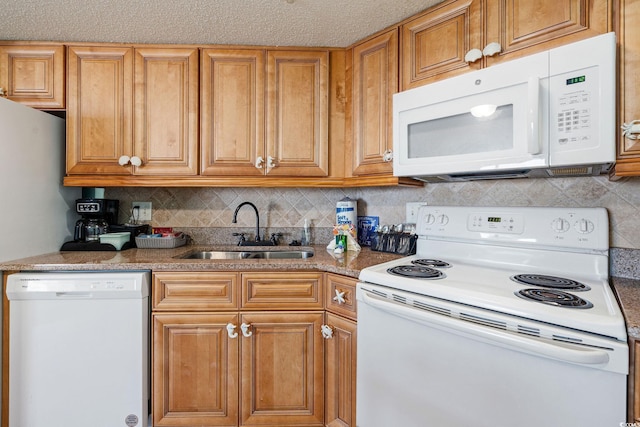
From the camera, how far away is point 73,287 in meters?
1.36

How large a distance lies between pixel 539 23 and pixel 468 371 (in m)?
1.30

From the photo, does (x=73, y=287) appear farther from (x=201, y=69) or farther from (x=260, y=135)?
(x=201, y=69)

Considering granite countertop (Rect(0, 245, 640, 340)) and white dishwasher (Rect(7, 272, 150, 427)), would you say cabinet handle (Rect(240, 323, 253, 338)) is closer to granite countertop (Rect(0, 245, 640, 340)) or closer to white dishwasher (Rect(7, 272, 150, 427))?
granite countertop (Rect(0, 245, 640, 340))

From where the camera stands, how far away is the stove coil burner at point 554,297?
0.84 meters

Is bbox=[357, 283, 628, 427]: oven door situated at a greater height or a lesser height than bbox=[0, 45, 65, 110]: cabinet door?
lesser

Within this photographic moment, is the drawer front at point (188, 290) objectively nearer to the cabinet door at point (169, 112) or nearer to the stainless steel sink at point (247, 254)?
the stainless steel sink at point (247, 254)

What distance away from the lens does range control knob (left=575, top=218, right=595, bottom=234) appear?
3.89ft

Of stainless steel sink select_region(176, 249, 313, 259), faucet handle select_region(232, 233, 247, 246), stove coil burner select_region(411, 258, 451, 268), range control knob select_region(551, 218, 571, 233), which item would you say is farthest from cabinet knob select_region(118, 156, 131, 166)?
range control knob select_region(551, 218, 571, 233)

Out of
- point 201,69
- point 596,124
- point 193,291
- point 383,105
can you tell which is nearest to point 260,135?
point 201,69

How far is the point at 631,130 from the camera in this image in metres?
0.95

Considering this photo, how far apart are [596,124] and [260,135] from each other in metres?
1.50

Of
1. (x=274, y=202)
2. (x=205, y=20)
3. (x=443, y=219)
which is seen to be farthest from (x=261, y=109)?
Answer: (x=443, y=219)

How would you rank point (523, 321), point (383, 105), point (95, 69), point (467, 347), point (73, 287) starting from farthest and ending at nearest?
point (95, 69) < point (383, 105) < point (73, 287) < point (467, 347) < point (523, 321)

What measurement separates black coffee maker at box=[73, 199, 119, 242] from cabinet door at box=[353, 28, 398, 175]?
5.20 ft
